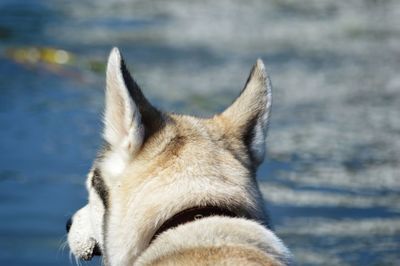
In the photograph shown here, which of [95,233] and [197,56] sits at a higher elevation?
[197,56]

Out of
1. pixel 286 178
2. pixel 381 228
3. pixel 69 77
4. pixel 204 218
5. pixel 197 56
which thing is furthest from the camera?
pixel 197 56

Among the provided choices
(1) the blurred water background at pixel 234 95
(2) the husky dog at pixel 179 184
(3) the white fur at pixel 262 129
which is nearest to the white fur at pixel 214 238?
(2) the husky dog at pixel 179 184

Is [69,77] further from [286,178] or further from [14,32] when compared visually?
[286,178]

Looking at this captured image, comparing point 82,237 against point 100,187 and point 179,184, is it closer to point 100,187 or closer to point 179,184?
point 100,187

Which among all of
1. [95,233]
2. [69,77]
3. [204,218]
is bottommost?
[204,218]

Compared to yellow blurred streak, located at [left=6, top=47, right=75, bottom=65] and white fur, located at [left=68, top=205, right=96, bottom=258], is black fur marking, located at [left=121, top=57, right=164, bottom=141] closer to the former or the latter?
white fur, located at [left=68, top=205, right=96, bottom=258]

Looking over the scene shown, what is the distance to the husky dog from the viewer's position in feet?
17.9

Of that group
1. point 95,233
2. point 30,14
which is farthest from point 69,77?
point 95,233

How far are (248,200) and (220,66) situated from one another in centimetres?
1226

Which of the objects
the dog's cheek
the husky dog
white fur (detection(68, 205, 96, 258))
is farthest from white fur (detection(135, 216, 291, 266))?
white fur (detection(68, 205, 96, 258))

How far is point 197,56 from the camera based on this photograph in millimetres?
18609

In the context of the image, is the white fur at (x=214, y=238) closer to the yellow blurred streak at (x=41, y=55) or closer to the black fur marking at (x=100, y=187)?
the black fur marking at (x=100, y=187)

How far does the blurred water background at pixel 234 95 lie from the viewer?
38.3 ft

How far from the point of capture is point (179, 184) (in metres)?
5.68
